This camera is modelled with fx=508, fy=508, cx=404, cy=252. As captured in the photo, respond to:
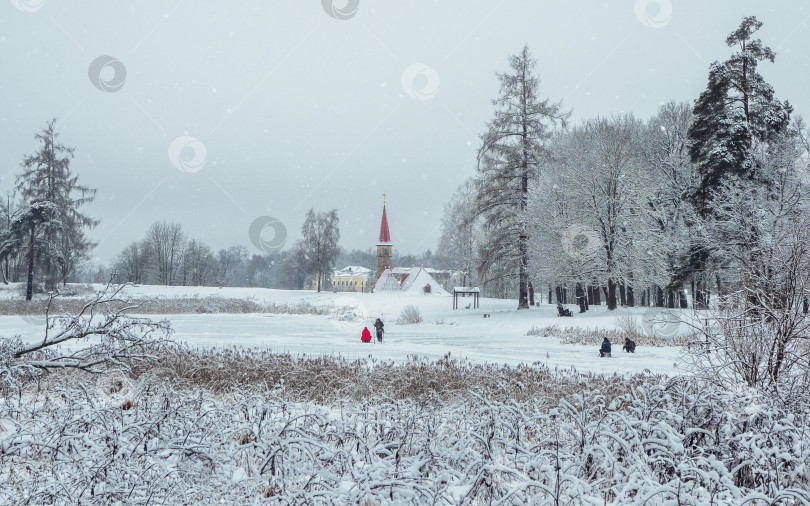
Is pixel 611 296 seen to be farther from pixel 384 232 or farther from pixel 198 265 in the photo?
pixel 198 265

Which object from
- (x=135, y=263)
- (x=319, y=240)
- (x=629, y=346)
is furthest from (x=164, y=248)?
(x=629, y=346)

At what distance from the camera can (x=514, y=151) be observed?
2961 cm

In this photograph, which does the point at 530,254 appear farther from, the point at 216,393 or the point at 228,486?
the point at 228,486

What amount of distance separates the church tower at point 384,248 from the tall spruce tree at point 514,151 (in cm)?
4725

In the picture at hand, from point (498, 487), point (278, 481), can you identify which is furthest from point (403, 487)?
point (278, 481)

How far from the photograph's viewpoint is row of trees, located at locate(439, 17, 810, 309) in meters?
23.1

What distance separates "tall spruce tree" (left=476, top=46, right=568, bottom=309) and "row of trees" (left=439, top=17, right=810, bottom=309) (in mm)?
61

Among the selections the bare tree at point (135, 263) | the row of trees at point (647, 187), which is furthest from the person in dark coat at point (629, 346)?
the bare tree at point (135, 263)

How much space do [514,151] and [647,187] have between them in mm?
7575

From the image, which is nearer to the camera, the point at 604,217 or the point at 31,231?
the point at 604,217

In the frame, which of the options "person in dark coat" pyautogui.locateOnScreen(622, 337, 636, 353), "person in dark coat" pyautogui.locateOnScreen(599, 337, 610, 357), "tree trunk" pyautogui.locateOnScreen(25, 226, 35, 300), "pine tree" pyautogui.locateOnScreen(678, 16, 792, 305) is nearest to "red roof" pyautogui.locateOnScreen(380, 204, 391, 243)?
"tree trunk" pyautogui.locateOnScreen(25, 226, 35, 300)

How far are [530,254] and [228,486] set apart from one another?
25138 mm

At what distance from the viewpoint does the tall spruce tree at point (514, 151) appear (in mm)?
29234

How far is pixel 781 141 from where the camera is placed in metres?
22.9
